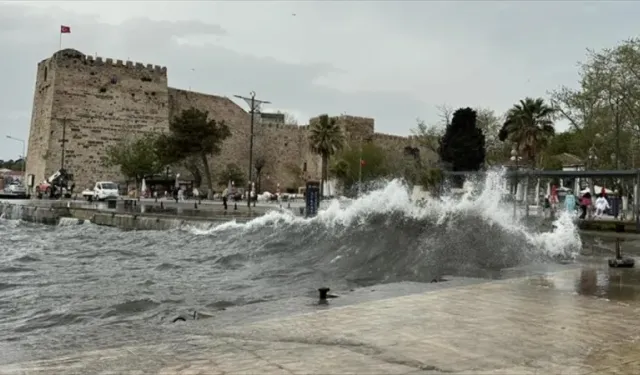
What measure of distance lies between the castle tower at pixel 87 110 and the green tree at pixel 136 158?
990 millimetres

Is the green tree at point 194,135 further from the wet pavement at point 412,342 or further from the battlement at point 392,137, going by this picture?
the wet pavement at point 412,342

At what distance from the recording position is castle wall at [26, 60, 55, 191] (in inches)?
1940

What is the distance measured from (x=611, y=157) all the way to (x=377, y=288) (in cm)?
3004

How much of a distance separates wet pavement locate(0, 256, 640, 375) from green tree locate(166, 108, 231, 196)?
45.2 metres

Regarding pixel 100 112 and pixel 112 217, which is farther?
pixel 100 112

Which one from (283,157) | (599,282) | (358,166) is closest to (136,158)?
(283,157)

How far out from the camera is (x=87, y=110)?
50656 mm

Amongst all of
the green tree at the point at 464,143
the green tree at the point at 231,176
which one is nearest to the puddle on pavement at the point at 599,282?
the green tree at the point at 464,143

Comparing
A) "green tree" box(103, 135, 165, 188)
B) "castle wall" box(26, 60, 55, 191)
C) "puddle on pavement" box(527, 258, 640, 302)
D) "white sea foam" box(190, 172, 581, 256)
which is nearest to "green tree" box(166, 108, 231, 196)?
"green tree" box(103, 135, 165, 188)

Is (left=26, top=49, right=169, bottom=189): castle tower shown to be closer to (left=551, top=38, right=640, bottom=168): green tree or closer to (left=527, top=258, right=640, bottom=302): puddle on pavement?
(left=551, top=38, right=640, bottom=168): green tree

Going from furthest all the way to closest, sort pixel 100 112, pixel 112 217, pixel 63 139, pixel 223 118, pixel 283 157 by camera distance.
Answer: pixel 283 157 → pixel 223 118 → pixel 100 112 → pixel 63 139 → pixel 112 217

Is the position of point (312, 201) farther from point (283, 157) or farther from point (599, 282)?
point (283, 157)

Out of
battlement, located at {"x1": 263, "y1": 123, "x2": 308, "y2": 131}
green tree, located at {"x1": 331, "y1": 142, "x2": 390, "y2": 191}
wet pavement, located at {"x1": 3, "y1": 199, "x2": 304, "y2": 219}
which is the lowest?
wet pavement, located at {"x1": 3, "y1": 199, "x2": 304, "y2": 219}

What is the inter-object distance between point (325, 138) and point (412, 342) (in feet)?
160
